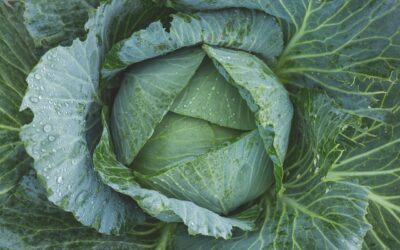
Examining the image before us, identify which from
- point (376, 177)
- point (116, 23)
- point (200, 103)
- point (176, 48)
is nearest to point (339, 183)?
point (376, 177)

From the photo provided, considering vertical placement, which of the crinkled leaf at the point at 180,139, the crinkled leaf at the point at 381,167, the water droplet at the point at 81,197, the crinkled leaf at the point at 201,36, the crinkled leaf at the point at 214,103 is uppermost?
the crinkled leaf at the point at 201,36

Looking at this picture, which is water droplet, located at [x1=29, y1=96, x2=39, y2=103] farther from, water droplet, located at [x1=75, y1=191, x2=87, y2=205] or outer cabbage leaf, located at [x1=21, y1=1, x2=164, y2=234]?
water droplet, located at [x1=75, y1=191, x2=87, y2=205]

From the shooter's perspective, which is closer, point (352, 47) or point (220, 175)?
point (220, 175)

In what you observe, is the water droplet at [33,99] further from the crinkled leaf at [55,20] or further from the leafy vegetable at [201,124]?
the crinkled leaf at [55,20]

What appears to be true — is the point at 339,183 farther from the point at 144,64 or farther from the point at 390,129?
the point at 144,64

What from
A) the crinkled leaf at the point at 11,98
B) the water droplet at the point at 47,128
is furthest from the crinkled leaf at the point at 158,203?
the crinkled leaf at the point at 11,98

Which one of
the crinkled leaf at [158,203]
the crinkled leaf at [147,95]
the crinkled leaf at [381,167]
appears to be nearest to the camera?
the crinkled leaf at [158,203]

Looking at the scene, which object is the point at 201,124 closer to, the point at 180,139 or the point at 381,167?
the point at 180,139

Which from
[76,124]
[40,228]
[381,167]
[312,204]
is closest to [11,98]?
[76,124]
